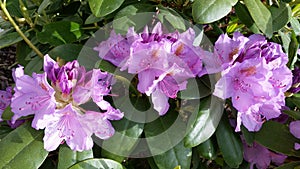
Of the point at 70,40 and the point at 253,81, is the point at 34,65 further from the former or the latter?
the point at 253,81

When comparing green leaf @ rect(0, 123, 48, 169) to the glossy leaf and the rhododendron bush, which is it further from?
the glossy leaf

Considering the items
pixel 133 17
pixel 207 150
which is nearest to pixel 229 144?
pixel 207 150

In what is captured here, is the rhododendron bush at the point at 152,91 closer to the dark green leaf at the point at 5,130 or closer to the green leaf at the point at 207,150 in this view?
the green leaf at the point at 207,150

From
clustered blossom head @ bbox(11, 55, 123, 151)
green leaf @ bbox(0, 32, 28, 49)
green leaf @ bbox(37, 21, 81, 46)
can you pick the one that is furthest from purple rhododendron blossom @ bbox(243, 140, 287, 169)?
green leaf @ bbox(0, 32, 28, 49)

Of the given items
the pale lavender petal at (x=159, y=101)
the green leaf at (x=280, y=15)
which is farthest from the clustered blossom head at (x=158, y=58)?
the green leaf at (x=280, y=15)

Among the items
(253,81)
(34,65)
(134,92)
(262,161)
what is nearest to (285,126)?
(262,161)

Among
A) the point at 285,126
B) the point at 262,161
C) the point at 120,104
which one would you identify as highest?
the point at 120,104
